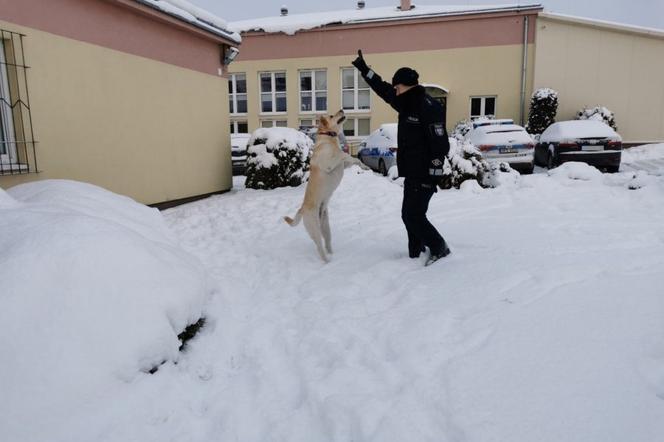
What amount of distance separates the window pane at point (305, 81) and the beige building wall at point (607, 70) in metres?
9.95

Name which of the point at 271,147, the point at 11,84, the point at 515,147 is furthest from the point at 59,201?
the point at 515,147

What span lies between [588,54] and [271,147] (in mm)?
15520

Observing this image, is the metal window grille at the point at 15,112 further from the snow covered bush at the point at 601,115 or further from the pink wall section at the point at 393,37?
the snow covered bush at the point at 601,115

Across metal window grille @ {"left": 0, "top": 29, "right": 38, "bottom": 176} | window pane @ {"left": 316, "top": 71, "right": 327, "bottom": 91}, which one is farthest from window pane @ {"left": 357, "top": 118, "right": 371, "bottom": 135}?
metal window grille @ {"left": 0, "top": 29, "right": 38, "bottom": 176}

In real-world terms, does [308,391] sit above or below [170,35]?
below

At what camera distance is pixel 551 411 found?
212 centimetres

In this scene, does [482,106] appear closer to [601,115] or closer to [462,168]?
[601,115]

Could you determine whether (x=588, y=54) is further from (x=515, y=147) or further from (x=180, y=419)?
(x=180, y=419)

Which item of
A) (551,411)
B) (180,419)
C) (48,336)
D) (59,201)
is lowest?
(180,419)

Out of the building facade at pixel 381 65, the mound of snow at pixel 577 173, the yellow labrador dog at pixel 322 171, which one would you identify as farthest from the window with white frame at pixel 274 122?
the yellow labrador dog at pixel 322 171

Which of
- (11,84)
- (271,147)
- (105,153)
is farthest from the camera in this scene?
(271,147)

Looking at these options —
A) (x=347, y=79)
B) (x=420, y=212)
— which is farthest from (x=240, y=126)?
(x=420, y=212)

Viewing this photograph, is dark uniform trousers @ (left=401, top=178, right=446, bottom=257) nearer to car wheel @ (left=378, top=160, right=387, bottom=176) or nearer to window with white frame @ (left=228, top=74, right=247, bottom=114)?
car wheel @ (left=378, top=160, right=387, bottom=176)

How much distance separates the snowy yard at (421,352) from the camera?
2.18 metres
